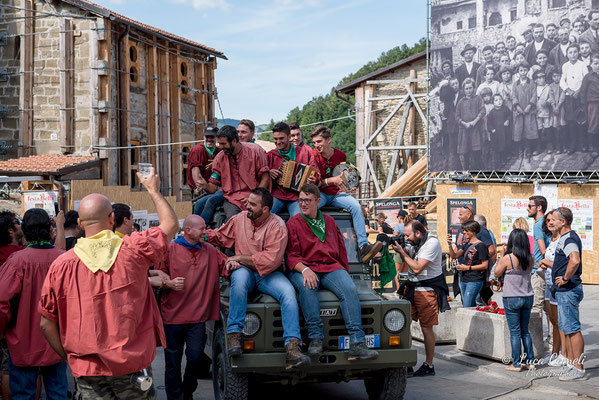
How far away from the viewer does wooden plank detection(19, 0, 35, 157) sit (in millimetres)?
26484

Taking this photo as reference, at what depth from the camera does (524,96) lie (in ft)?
69.2

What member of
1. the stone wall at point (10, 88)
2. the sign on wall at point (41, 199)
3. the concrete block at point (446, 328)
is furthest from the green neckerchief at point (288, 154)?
the stone wall at point (10, 88)

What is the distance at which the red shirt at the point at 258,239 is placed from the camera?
7.11m

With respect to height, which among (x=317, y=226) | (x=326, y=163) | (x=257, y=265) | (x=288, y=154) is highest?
(x=288, y=154)

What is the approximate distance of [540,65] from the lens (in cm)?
2067

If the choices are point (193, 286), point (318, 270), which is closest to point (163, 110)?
point (193, 286)

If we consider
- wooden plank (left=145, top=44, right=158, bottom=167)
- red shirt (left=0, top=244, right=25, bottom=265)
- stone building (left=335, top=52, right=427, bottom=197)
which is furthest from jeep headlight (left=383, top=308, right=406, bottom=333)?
stone building (left=335, top=52, right=427, bottom=197)

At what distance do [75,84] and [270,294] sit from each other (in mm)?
21476

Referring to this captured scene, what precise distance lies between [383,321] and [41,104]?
22770 mm

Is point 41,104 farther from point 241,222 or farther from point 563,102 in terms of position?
point 241,222

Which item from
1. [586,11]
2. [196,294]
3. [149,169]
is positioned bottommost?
[196,294]

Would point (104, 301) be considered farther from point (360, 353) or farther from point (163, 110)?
point (163, 110)

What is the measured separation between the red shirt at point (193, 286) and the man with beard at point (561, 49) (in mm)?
15739

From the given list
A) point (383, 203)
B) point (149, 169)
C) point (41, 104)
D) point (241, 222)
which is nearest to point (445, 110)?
point (383, 203)
